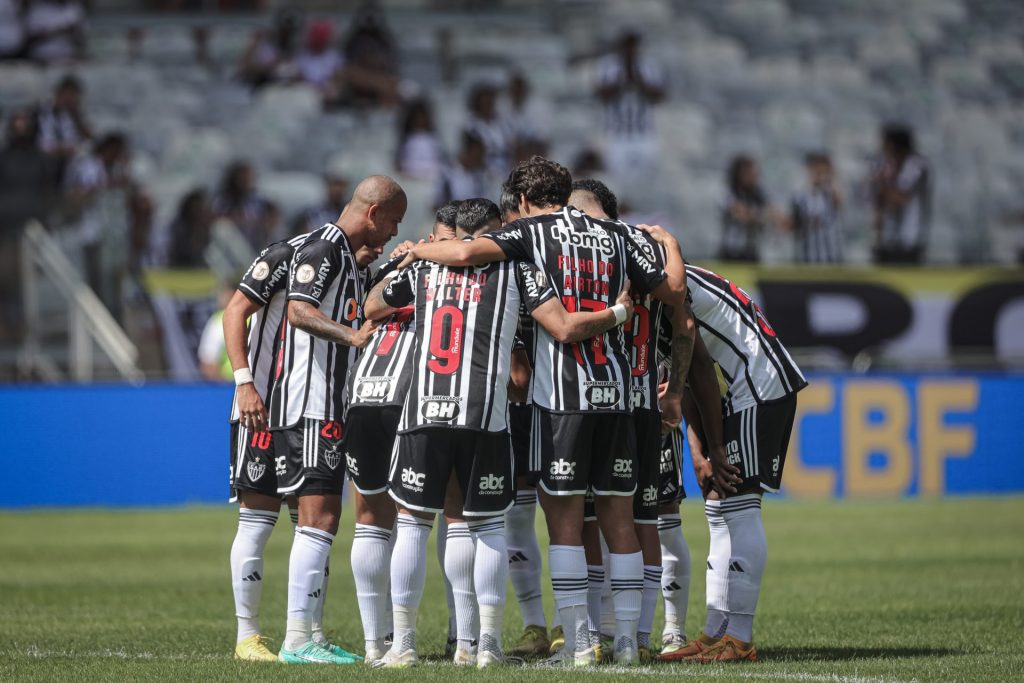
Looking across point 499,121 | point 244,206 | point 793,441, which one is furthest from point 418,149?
point 793,441

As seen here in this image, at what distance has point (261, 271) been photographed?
6805mm

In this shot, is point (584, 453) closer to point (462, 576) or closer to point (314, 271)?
point (462, 576)

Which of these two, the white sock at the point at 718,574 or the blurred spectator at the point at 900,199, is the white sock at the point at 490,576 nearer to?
the white sock at the point at 718,574

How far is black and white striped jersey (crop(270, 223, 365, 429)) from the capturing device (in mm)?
6672

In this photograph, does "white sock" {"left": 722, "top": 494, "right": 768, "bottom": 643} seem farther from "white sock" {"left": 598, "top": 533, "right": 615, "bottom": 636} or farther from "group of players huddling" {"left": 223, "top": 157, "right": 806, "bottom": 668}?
"white sock" {"left": 598, "top": 533, "right": 615, "bottom": 636}

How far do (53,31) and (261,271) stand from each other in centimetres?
1770

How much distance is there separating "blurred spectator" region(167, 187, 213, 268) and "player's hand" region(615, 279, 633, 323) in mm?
12904

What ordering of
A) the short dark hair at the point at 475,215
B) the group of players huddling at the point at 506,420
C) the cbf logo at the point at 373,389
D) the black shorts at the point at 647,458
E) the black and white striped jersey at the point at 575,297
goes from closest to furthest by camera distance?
the group of players huddling at the point at 506,420 < the black and white striped jersey at the point at 575,297 < the cbf logo at the point at 373,389 < the black shorts at the point at 647,458 < the short dark hair at the point at 475,215

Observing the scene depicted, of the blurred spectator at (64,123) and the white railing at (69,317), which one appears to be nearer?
the white railing at (69,317)

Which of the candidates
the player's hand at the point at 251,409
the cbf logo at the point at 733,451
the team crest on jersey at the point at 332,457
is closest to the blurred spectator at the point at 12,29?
the player's hand at the point at 251,409

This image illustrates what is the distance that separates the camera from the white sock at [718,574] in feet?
22.8

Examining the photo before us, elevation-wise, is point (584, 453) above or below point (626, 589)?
above

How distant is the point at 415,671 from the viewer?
5.93 m

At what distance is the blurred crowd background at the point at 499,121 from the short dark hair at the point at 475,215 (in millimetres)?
11801
